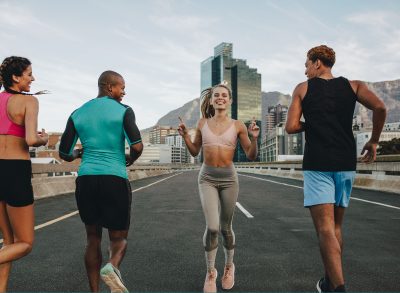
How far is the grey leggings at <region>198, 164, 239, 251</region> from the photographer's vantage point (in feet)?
14.2

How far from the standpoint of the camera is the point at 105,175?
341cm

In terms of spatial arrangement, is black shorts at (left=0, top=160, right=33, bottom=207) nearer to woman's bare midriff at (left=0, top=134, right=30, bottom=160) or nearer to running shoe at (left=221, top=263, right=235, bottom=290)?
woman's bare midriff at (left=0, top=134, right=30, bottom=160)

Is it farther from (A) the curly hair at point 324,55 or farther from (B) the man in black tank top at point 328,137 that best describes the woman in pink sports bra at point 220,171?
(A) the curly hair at point 324,55

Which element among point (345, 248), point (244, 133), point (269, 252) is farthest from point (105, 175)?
point (345, 248)

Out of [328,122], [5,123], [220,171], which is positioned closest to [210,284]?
[220,171]

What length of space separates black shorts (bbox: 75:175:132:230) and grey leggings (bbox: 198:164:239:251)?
1.13 m

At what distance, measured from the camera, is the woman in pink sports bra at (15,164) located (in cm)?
335

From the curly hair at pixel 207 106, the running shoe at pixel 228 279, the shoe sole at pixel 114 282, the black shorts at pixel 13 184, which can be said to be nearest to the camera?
the shoe sole at pixel 114 282

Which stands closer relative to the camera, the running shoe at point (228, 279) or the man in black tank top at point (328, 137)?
the man in black tank top at point (328, 137)

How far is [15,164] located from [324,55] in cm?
284

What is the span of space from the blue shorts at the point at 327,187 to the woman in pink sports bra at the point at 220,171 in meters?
1.04

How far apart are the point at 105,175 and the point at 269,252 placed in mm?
3149

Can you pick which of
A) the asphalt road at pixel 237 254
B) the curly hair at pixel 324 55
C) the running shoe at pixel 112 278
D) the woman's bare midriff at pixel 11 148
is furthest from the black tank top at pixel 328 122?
the woman's bare midriff at pixel 11 148

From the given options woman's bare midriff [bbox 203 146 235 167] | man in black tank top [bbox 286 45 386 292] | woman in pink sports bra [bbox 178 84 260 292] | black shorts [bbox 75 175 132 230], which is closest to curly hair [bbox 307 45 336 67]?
man in black tank top [bbox 286 45 386 292]
